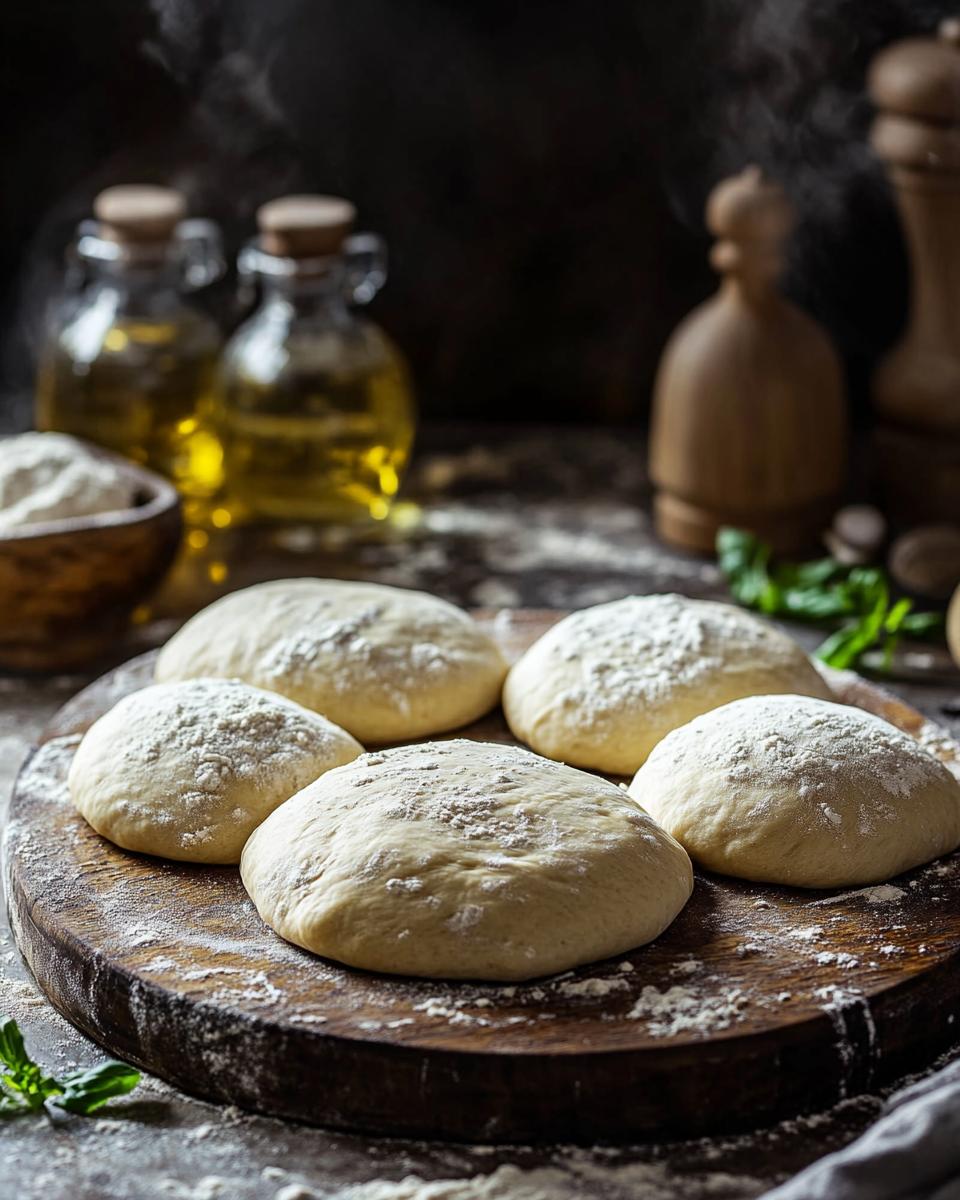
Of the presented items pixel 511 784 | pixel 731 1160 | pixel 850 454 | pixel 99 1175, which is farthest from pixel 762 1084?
pixel 850 454

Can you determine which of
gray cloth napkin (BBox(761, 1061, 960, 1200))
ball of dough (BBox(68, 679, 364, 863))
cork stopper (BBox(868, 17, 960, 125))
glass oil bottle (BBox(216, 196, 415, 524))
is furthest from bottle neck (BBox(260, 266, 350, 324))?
gray cloth napkin (BBox(761, 1061, 960, 1200))

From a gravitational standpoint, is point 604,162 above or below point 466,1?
below

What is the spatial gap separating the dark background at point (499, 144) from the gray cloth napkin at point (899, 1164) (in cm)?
170

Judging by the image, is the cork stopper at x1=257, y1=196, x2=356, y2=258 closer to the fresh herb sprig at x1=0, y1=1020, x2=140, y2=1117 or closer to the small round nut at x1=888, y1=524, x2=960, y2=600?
the small round nut at x1=888, y1=524, x2=960, y2=600

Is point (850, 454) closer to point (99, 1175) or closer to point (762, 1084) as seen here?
point (762, 1084)

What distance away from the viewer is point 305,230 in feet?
6.37

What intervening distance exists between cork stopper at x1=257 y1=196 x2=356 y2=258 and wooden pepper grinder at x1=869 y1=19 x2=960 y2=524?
0.70 meters

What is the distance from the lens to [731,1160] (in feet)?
3.11

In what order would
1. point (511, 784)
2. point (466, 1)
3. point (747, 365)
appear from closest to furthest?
point (511, 784) → point (747, 365) → point (466, 1)

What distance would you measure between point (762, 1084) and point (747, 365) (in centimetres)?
114

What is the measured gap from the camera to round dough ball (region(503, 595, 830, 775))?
4.29 feet

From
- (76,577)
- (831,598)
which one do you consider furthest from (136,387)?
(831,598)

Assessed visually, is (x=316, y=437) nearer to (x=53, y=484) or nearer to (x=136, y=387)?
(x=136, y=387)

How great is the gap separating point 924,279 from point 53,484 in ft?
3.71
